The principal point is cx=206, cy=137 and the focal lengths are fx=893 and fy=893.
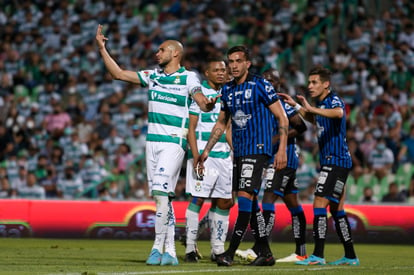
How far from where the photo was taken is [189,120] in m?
10.6

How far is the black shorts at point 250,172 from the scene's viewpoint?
1006 centimetres

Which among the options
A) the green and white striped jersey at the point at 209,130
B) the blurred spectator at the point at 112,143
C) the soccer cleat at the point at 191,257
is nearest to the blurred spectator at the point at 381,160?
the blurred spectator at the point at 112,143

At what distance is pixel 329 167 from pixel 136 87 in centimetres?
1196

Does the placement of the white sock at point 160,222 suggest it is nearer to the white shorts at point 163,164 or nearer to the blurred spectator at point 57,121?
the white shorts at point 163,164

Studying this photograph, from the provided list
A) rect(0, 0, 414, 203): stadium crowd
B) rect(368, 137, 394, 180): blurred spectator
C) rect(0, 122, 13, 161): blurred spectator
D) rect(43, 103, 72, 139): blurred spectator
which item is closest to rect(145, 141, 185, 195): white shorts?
rect(0, 0, 414, 203): stadium crowd

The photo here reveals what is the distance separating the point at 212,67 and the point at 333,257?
3372 mm

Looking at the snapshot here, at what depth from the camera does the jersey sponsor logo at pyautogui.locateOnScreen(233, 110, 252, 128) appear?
1026 cm

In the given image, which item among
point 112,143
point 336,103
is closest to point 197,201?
point 336,103

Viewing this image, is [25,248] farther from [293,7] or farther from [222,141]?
[293,7]

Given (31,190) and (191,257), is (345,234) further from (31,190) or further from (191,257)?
(31,190)

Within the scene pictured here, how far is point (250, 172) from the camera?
10078 millimetres

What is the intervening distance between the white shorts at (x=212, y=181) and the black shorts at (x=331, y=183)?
113 cm

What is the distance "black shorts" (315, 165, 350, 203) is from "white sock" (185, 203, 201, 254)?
1595mm

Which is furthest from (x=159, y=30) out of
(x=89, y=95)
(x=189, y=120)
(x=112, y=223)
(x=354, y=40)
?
(x=189, y=120)
